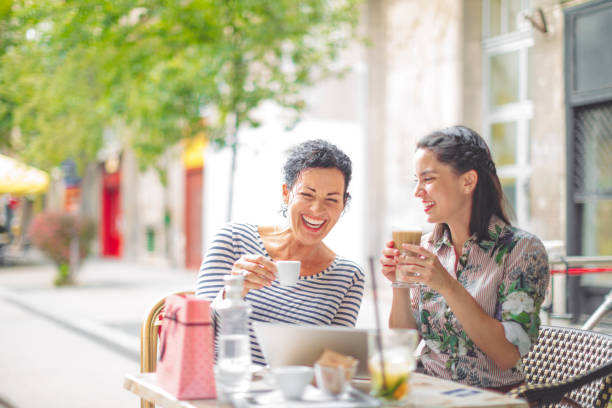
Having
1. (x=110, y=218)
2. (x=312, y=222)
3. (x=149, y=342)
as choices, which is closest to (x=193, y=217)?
(x=110, y=218)

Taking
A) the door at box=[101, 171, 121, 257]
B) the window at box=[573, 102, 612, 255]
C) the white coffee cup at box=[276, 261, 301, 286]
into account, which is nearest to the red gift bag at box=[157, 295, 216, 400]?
the white coffee cup at box=[276, 261, 301, 286]

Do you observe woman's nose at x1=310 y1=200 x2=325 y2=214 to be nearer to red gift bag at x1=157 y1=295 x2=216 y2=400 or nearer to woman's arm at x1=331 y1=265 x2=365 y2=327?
woman's arm at x1=331 y1=265 x2=365 y2=327

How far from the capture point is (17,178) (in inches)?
696

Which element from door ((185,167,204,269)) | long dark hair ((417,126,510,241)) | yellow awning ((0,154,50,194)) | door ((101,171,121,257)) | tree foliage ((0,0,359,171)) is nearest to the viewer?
long dark hair ((417,126,510,241))

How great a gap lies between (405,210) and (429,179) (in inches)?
336

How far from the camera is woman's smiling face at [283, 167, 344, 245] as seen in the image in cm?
267

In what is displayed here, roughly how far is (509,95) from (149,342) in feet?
26.7

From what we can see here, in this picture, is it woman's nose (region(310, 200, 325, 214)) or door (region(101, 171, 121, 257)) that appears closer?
woman's nose (region(310, 200, 325, 214))

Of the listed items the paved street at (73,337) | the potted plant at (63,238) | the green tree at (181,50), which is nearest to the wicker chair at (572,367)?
the paved street at (73,337)

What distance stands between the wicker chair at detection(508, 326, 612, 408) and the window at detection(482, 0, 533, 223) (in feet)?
21.9

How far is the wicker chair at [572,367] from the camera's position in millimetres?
2203

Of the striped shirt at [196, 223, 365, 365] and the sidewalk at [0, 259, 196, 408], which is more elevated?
the striped shirt at [196, 223, 365, 365]

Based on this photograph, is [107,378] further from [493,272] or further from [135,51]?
[493,272]

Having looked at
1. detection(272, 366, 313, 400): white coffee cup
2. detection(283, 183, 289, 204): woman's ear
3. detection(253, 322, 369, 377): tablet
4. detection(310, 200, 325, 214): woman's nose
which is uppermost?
detection(283, 183, 289, 204): woman's ear
